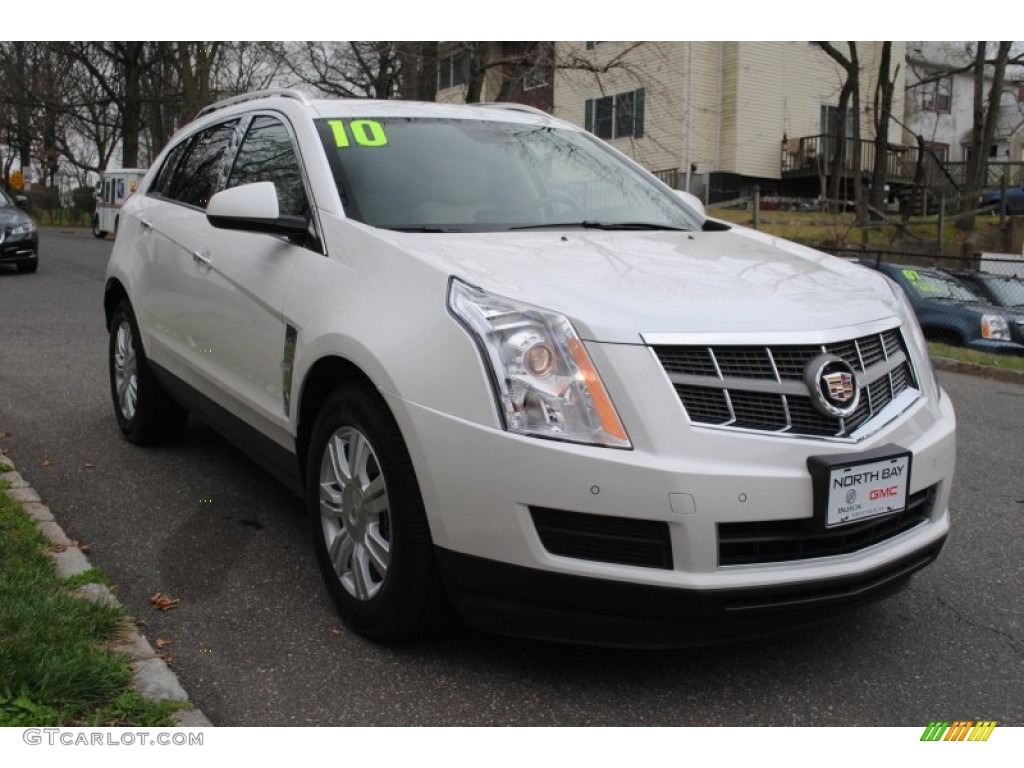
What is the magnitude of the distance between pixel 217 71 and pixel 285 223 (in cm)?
3458

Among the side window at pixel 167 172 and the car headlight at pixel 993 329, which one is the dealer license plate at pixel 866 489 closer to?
the side window at pixel 167 172

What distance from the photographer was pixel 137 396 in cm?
566

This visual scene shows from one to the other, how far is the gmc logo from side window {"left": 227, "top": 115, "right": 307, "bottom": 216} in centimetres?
228

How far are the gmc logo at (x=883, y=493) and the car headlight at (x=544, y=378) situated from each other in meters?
0.75

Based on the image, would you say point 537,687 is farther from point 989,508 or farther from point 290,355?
point 989,508

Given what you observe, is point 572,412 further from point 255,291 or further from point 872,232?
point 872,232

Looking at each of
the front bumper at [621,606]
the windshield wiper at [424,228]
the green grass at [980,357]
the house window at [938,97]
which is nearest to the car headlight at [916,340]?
the front bumper at [621,606]

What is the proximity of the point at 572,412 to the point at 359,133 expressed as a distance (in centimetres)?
191

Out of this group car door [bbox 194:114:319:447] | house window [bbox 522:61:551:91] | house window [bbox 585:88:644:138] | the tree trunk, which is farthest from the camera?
house window [bbox 585:88:644:138]

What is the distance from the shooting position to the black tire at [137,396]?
554cm

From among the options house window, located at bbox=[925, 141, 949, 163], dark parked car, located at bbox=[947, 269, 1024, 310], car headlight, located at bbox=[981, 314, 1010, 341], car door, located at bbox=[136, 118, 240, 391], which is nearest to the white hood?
car door, located at bbox=[136, 118, 240, 391]

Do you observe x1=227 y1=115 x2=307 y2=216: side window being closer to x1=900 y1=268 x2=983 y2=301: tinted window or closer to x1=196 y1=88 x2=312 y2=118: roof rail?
x1=196 y1=88 x2=312 y2=118: roof rail

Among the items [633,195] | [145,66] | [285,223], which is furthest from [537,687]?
[145,66]

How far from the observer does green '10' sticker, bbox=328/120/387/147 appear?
409 centimetres
